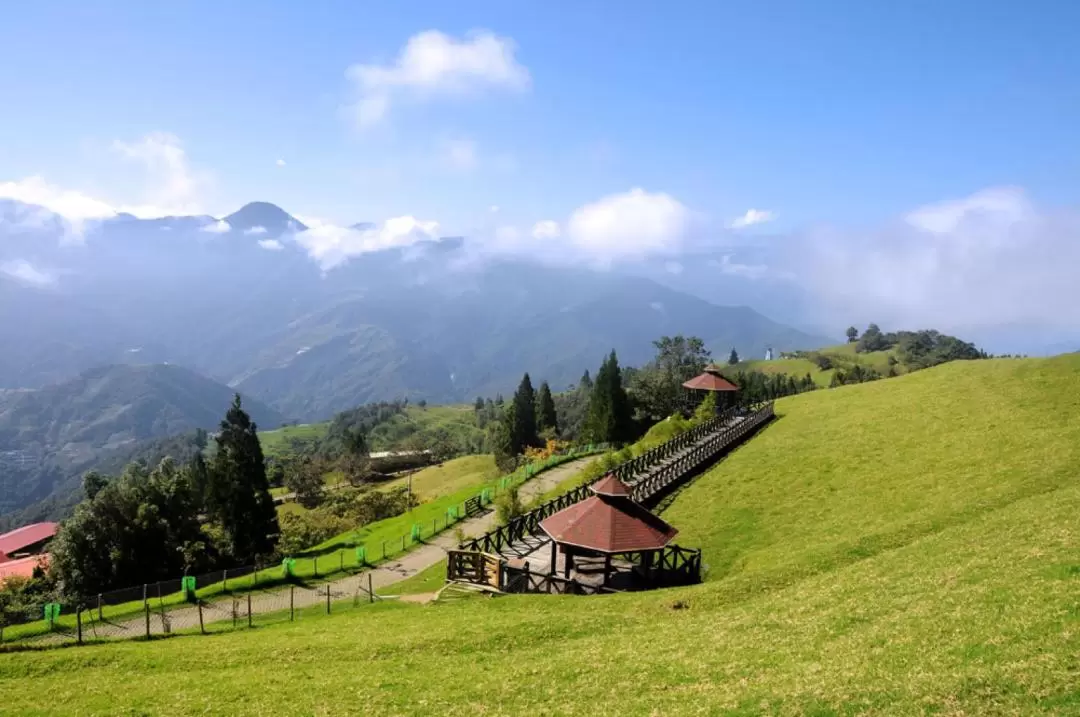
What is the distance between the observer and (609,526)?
26.3 metres

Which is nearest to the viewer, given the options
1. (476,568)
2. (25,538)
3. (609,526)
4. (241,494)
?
(609,526)

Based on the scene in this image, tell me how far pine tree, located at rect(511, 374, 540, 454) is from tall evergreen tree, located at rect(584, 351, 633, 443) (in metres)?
17.0

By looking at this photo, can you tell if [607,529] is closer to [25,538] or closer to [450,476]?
[450,476]

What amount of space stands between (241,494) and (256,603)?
2761 centimetres

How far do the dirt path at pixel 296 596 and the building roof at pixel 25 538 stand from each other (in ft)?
270

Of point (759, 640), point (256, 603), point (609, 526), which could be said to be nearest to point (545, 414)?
point (256, 603)

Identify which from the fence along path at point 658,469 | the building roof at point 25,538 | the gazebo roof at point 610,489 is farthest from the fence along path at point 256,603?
the building roof at point 25,538

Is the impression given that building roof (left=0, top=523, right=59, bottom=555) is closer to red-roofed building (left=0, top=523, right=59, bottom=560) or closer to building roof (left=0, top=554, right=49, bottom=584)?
red-roofed building (left=0, top=523, right=59, bottom=560)

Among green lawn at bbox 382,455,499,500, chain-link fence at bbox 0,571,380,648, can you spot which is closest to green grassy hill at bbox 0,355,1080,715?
chain-link fence at bbox 0,571,380,648

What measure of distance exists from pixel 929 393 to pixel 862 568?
3612 cm

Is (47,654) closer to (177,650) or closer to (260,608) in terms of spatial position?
(177,650)

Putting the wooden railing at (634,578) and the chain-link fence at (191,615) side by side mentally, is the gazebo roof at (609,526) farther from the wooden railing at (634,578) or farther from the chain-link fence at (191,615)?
the chain-link fence at (191,615)

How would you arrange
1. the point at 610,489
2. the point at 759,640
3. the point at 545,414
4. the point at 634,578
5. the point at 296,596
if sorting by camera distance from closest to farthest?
1. the point at 759,640
2. the point at 610,489
3. the point at 634,578
4. the point at 296,596
5. the point at 545,414

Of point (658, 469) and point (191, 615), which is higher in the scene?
point (658, 469)
